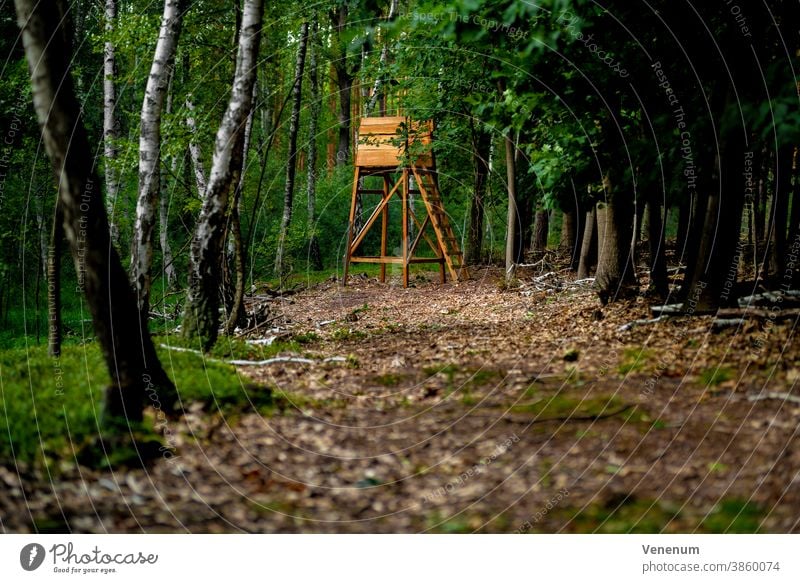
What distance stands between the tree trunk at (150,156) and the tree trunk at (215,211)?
111 cm

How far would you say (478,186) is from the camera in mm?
21328

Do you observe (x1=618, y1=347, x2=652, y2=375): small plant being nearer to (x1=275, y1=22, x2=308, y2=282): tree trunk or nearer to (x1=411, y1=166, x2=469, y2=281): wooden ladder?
(x1=275, y1=22, x2=308, y2=282): tree trunk

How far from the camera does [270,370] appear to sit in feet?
24.1

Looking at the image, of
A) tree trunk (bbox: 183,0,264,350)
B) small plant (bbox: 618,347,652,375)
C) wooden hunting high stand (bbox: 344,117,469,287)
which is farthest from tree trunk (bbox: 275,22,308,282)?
small plant (bbox: 618,347,652,375)

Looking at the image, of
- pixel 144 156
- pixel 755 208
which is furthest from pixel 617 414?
pixel 755 208

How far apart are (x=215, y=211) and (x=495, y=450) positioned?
188 inches

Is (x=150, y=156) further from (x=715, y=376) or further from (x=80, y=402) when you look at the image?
(x=715, y=376)

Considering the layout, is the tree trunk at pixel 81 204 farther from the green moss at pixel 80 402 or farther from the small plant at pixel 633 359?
the small plant at pixel 633 359

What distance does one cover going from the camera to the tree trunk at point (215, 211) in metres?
8.10

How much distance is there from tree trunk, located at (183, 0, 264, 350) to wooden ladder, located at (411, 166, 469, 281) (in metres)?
10.9
